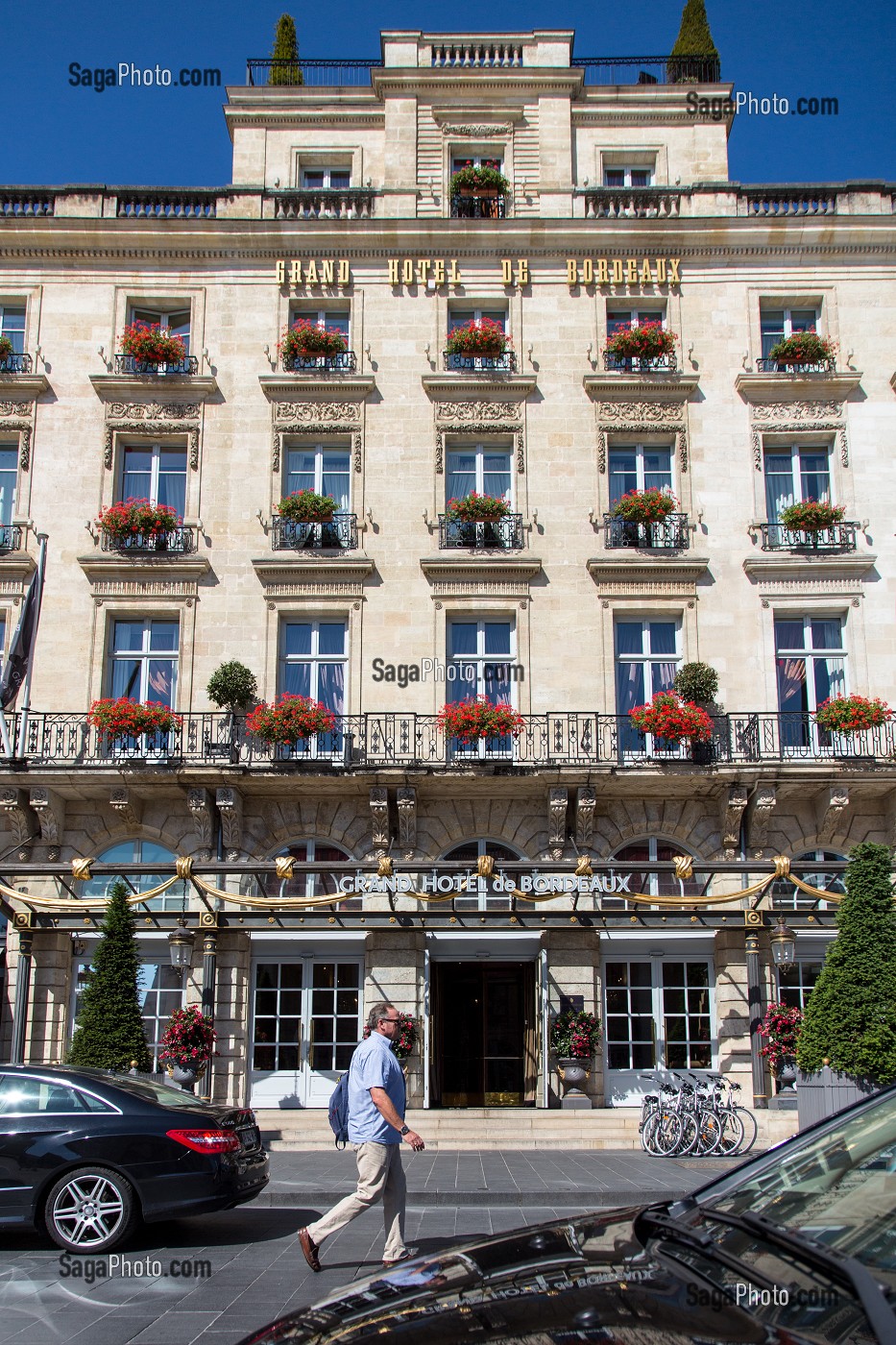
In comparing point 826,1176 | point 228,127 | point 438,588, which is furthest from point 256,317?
point 826,1176

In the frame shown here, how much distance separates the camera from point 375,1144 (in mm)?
7895

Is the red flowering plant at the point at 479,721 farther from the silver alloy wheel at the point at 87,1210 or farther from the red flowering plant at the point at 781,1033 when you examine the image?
the silver alloy wheel at the point at 87,1210

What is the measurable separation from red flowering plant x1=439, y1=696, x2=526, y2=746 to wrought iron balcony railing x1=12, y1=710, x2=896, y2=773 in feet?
1.49

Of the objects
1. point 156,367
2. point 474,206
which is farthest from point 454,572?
point 474,206

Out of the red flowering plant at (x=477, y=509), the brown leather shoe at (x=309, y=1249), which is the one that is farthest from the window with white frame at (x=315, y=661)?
the brown leather shoe at (x=309, y=1249)

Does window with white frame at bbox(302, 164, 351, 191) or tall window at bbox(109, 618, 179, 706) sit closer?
tall window at bbox(109, 618, 179, 706)

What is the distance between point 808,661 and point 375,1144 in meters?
17.4

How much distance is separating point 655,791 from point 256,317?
13187 mm

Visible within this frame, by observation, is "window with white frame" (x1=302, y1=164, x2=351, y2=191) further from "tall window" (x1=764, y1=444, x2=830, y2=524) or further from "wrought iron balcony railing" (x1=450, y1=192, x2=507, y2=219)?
"tall window" (x1=764, y1=444, x2=830, y2=524)

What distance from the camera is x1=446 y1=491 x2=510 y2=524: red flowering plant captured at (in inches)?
915

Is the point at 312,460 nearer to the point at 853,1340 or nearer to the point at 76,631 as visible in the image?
the point at 76,631

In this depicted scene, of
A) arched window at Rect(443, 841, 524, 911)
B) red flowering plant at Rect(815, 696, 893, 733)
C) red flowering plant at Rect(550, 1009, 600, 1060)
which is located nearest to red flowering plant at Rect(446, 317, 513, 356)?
red flowering plant at Rect(815, 696, 893, 733)

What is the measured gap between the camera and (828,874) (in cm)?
2139

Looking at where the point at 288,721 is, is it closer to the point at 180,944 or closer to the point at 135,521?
the point at 180,944
